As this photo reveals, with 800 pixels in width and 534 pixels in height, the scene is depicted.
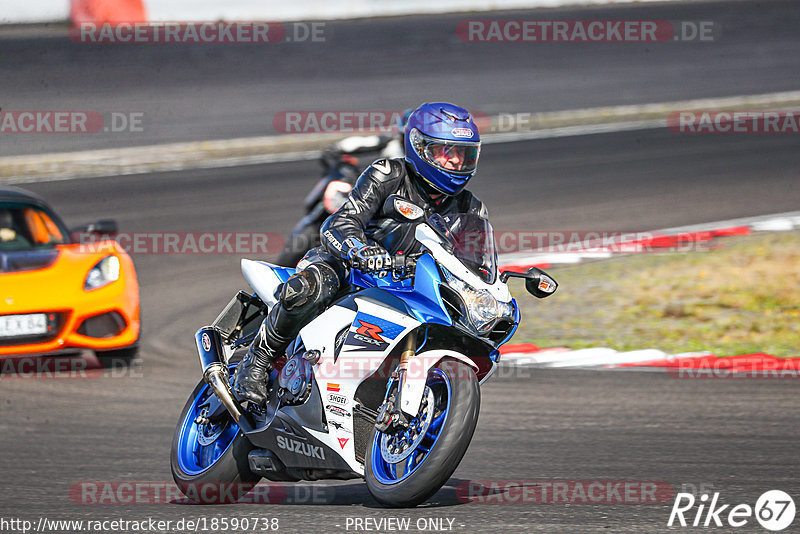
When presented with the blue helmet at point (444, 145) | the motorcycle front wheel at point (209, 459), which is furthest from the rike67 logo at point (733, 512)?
the motorcycle front wheel at point (209, 459)

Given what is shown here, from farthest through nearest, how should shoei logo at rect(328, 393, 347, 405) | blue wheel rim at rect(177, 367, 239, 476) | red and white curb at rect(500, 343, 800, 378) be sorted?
red and white curb at rect(500, 343, 800, 378), blue wheel rim at rect(177, 367, 239, 476), shoei logo at rect(328, 393, 347, 405)

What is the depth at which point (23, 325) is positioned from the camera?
29.1ft

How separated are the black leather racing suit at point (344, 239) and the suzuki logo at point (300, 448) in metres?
0.27

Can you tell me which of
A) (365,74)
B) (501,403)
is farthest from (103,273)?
(365,74)

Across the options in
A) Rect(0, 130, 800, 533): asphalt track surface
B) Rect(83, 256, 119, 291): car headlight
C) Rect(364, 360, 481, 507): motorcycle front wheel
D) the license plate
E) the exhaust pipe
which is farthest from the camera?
Rect(83, 256, 119, 291): car headlight

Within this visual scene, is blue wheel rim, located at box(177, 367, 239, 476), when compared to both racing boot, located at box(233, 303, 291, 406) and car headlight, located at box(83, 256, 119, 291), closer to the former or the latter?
racing boot, located at box(233, 303, 291, 406)

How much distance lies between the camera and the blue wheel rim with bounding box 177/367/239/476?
585 cm

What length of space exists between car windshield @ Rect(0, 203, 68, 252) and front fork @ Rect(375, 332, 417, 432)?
18.2 ft

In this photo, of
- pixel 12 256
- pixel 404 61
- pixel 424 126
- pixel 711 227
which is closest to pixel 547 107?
pixel 404 61

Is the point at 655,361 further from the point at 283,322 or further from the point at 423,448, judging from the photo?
the point at 423,448

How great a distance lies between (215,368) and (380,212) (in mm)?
1125

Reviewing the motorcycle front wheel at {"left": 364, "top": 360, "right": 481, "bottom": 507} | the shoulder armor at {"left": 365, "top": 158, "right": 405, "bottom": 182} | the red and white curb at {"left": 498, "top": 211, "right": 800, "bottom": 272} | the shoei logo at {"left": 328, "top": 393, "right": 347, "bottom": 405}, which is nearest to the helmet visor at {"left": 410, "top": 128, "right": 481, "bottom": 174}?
the shoulder armor at {"left": 365, "top": 158, "right": 405, "bottom": 182}

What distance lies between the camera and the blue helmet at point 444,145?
17.3 feet

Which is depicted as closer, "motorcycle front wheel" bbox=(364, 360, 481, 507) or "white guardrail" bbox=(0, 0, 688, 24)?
"motorcycle front wheel" bbox=(364, 360, 481, 507)
